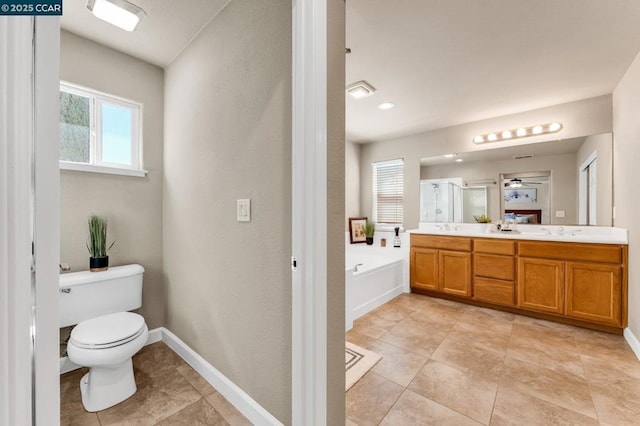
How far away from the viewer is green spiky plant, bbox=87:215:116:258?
1796 millimetres

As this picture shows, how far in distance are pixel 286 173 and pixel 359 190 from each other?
3434mm

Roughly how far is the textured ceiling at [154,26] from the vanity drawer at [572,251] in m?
3.42

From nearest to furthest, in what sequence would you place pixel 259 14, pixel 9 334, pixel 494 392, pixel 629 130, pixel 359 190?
1. pixel 9 334
2. pixel 259 14
3. pixel 494 392
4. pixel 629 130
5. pixel 359 190

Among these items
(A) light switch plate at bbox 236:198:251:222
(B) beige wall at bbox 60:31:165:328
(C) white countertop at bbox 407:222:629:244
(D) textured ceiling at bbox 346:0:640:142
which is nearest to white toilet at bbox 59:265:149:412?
(B) beige wall at bbox 60:31:165:328

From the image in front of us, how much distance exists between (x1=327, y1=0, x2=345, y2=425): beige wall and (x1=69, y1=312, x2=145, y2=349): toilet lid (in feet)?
3.94

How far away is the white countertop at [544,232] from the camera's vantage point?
7.92 feet

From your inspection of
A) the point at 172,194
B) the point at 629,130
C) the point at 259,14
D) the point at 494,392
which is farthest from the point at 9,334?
the point at 629,130

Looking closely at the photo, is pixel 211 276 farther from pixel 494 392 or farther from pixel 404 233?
pixel 404 233

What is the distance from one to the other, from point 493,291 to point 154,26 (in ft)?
12.9

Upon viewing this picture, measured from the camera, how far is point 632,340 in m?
2.13

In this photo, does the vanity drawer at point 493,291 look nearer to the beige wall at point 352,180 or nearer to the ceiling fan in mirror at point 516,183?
the ceiling fan in mirror at point 516,183

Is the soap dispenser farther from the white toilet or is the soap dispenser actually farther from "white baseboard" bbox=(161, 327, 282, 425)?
the white toilet

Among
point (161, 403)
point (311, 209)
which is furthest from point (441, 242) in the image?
point (161, 403)

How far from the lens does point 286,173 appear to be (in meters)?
1.17
